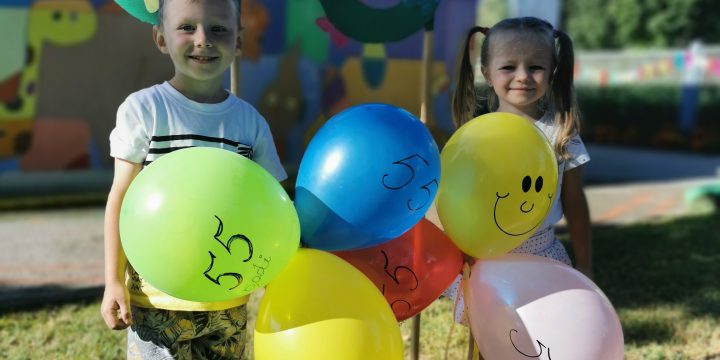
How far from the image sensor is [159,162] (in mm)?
1707

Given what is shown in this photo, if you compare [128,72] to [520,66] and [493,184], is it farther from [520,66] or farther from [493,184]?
[493,184]

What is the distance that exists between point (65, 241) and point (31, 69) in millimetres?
2788

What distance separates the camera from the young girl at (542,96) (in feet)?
7.65

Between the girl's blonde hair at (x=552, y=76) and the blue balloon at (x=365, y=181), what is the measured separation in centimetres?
67

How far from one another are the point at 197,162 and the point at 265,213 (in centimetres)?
20

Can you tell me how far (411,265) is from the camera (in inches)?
80.8

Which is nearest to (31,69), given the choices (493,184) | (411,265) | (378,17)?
(378,17)

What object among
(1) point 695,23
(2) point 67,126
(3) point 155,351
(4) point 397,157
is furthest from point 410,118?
(1) point 695,23

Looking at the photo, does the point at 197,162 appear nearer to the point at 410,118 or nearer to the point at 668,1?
the point at 410,118

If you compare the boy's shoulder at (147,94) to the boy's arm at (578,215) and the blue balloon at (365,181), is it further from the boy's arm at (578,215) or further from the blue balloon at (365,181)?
the boy's arm at (578,215)

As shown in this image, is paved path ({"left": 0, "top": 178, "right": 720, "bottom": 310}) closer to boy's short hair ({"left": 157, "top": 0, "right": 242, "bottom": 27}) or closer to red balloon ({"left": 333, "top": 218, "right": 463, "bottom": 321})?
red balloon ({"left": 333, "top": 218, "right": 463, "bottom": 321})

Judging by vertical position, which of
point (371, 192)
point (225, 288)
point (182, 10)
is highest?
point (182, 10)

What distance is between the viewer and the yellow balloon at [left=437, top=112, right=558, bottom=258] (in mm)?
1989

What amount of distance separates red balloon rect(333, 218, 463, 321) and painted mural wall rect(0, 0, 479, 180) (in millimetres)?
4462
